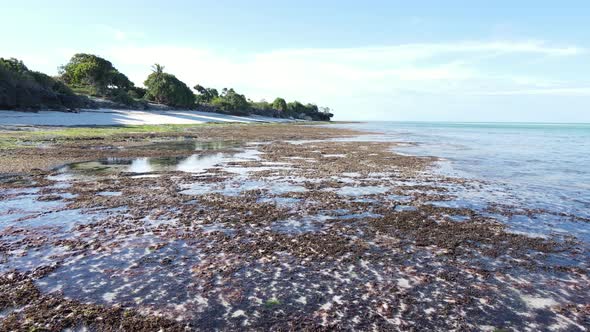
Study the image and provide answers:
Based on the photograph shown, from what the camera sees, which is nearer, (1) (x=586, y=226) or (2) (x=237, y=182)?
(1) (x=586, y=226)

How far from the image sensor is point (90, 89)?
313 feet

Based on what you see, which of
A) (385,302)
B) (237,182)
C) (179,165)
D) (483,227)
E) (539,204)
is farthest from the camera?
(179,165)

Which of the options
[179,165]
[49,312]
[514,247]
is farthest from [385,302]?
[179,165]

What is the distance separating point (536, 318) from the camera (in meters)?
5.97

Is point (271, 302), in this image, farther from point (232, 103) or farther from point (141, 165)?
point (232, 103)

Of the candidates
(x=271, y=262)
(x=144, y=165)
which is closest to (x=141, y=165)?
(x=144, y=165)

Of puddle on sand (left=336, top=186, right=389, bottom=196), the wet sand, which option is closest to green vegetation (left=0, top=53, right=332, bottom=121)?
the wet sand

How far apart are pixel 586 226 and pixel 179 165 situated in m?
19.1

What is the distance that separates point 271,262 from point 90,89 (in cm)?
10476

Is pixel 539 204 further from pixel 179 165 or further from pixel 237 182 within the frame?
pixel 179 165

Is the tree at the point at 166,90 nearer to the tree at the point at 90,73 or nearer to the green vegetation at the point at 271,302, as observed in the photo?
the tree at the point at 90,73

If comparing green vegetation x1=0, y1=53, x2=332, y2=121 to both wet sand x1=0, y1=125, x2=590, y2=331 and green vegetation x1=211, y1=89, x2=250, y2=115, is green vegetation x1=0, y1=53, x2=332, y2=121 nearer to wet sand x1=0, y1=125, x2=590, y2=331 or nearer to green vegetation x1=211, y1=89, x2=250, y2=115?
green vegetation x1=211, y1=89, x2=250, y2=115

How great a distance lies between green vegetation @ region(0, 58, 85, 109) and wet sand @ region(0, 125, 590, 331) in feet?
A: 175

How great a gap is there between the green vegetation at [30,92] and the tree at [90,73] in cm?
1815
